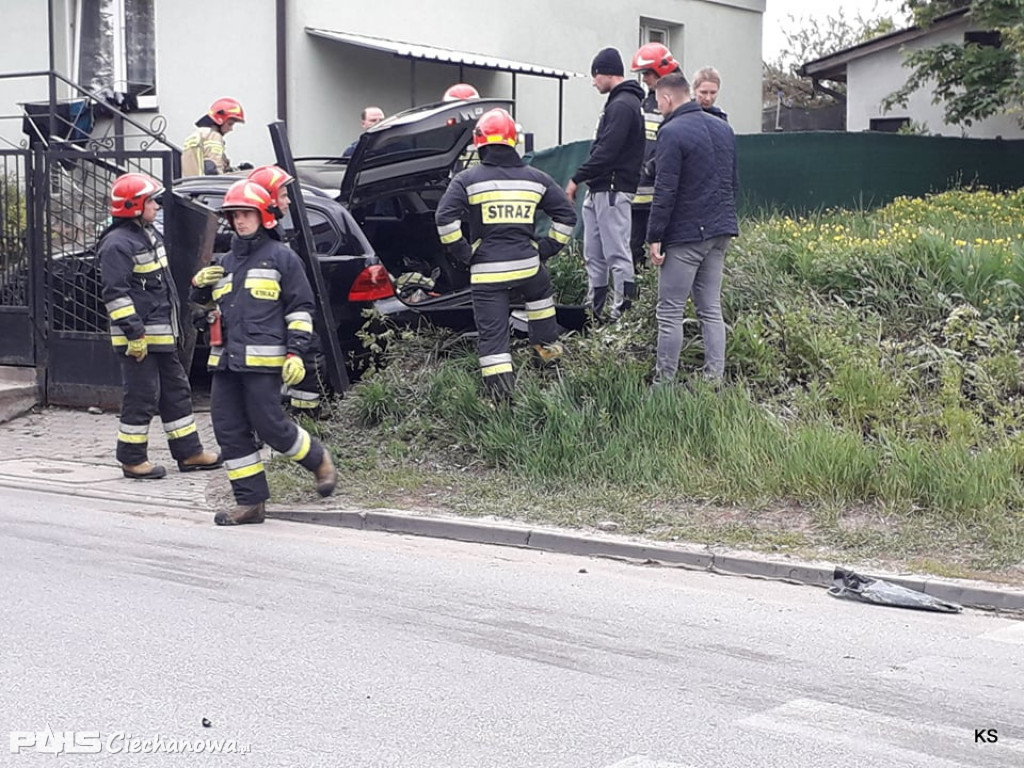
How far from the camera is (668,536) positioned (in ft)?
25.5

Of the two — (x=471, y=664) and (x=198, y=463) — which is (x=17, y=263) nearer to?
(x=198, y=463)

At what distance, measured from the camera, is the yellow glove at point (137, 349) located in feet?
31.4

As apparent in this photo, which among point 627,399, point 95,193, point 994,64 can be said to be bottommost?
point 627,399

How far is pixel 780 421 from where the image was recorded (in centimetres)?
898

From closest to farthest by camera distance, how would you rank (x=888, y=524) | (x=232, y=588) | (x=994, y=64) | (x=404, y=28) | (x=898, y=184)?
(x=232, y=588) < (x=888, y=524) < (x=898, y=184) < (x=404, y=28) < (x=994, y=64)

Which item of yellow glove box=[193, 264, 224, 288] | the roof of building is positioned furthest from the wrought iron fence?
the roof of building

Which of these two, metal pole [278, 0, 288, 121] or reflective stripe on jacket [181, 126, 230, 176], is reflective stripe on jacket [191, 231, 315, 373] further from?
metal pole [278, 0, 288, 121]

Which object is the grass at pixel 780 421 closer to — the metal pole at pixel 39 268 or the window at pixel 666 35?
the metal pole at pixel 39 268

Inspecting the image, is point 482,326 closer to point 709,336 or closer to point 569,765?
point 709,336

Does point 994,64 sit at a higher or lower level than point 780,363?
higher

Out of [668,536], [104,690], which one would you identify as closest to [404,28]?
[668,536]

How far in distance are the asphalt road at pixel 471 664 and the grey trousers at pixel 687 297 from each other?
7.55ft

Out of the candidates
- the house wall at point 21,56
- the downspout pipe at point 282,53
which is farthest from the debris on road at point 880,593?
the house wall at point 21,56

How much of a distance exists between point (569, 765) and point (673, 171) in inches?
217
